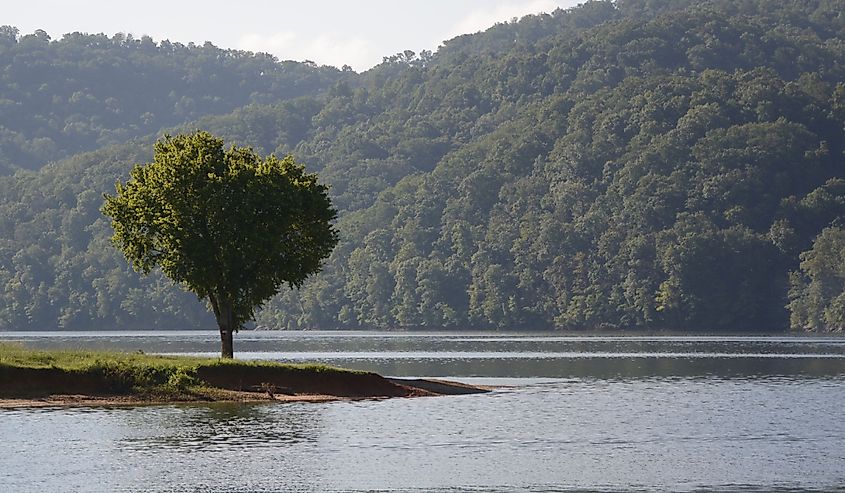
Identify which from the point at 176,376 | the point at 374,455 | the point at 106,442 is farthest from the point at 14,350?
the point at 374,455

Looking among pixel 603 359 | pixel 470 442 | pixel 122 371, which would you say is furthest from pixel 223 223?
pixel 603 359

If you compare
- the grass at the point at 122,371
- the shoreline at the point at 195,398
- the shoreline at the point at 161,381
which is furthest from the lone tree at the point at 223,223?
the shoreline at the point at 195,398

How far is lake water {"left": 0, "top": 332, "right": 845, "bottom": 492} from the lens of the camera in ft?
156

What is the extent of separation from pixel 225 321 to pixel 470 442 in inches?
1262

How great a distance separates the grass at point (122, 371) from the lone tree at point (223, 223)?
7.72 metres

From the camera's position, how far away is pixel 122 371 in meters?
75.1

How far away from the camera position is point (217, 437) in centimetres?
5844

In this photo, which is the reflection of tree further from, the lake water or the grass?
the grass

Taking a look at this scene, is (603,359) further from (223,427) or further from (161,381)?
(223,427)

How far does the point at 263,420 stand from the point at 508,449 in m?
13.6

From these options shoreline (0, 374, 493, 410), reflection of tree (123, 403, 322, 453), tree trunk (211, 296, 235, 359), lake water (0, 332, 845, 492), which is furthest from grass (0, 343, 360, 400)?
tree trunk (211, 296, 235, 359)

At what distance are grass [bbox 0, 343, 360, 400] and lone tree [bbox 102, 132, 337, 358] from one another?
25.3 feet

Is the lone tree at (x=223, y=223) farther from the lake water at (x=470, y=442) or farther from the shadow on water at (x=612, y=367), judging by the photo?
the shadow on water at (x=612, y=367)

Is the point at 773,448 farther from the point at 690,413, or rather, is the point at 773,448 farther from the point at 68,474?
the point at 68,474
